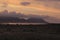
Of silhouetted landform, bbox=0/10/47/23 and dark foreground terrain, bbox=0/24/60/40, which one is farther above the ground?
silhouetted landform, bbox=0/10/47/23

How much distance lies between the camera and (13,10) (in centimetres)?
92

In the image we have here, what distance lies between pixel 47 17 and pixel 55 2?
0.44 feet

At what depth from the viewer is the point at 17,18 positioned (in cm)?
91

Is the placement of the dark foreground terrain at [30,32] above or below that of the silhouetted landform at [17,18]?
below

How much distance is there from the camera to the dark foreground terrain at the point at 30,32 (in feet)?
3.08

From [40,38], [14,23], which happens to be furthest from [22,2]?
[40,38]

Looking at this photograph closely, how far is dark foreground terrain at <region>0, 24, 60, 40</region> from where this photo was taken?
0.94m

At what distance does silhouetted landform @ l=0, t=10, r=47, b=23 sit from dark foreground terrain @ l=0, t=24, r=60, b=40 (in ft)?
0.13

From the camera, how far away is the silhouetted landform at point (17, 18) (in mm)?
911

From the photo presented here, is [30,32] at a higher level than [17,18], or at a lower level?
lower

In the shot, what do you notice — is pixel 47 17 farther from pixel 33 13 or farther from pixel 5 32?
pixel 5 32

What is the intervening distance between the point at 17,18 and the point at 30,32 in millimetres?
148

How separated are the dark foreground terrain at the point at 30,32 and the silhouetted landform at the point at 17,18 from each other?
4cm

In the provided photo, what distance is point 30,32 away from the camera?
96cm
